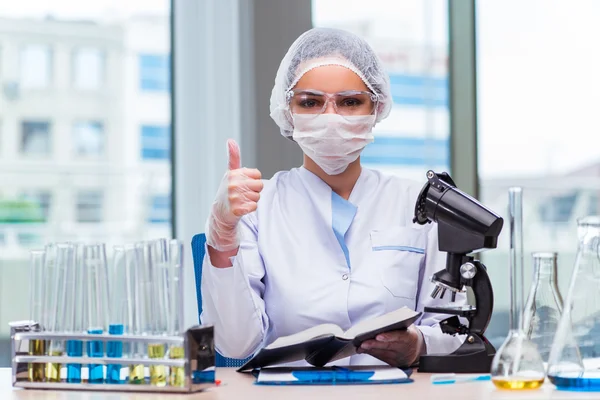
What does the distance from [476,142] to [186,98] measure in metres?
1.24

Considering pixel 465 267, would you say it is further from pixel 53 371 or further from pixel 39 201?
pixel 39 201

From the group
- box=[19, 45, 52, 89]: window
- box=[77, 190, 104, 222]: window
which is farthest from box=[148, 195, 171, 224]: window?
box=[19, 45, 52, 89]: window

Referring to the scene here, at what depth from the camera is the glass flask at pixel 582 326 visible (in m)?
1.14

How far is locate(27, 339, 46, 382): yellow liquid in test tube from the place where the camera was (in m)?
1.22

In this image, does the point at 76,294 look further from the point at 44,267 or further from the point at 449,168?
the point at 449,168

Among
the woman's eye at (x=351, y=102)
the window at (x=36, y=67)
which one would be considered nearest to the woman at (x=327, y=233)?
the woman's eye at (x=351, y=102)

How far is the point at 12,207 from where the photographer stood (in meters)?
3.70

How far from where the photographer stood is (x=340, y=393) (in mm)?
1159

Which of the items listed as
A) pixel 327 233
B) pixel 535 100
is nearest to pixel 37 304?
pixel 327 233

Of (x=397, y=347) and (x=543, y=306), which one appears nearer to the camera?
(x=543, y=306)

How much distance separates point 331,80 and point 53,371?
92 cm

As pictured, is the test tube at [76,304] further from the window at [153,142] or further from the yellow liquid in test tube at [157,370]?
the window at [153,142]

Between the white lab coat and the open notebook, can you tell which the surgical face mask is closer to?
the white lab coat

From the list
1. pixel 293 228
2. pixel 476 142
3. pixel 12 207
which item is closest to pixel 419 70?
pixel 476 142
